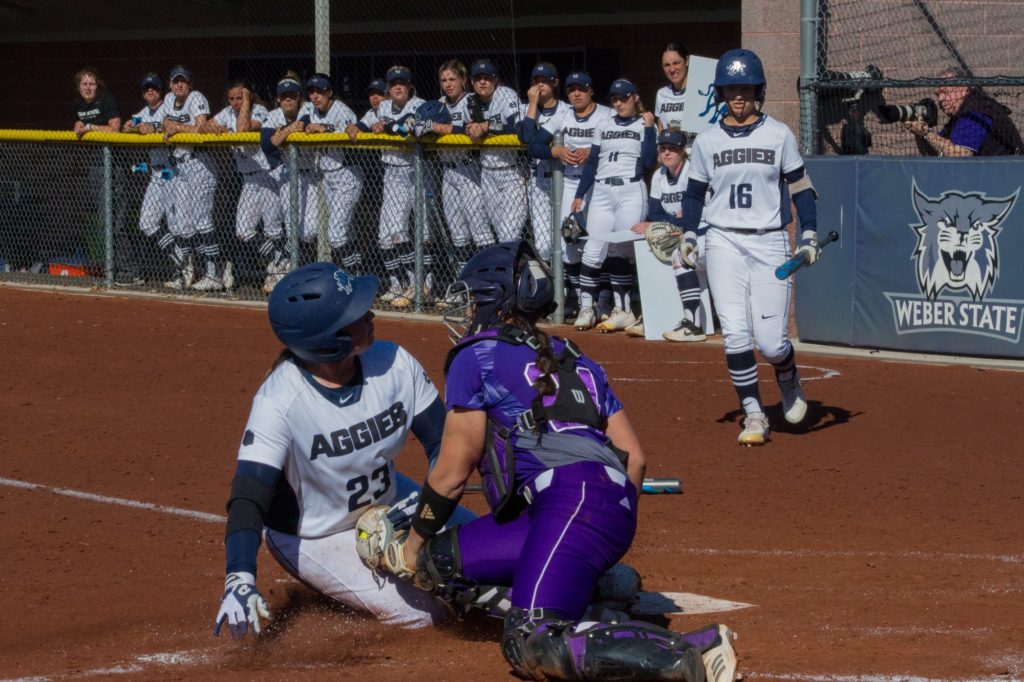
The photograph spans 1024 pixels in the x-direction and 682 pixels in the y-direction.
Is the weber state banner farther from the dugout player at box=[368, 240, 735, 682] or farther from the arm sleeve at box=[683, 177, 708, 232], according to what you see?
the dugout player at box=[368, 240, 735, 682]

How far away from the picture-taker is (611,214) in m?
12.7

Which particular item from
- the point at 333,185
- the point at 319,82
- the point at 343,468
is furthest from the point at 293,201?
the point at 343,468

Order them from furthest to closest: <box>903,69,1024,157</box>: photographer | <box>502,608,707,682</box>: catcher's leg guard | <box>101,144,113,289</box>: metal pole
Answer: <box>101,144,113,289</box>: metal pole, <box>903,69,1024,157</box>: photographer, <box>502,608,707,682</box>: catcher's leg guard

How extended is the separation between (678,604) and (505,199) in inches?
334

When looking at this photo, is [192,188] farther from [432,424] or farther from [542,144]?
[432,424]

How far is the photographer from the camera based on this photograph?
458 inches

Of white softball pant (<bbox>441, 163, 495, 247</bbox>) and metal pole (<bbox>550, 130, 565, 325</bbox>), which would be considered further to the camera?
white softball pant (<bbox>441, 163, 495, 247</bbox>)

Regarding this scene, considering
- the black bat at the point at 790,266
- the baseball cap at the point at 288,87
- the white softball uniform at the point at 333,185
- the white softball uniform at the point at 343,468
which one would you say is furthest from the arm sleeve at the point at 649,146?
the white softball uniform at the point at 343,468

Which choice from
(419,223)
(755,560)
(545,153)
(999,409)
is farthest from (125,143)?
(755,560)

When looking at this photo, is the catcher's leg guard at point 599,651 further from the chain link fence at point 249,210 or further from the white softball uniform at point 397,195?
the white softball uniform at point 397,195

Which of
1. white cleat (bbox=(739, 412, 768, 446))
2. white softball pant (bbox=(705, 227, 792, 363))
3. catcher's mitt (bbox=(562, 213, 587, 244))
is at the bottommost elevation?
white cleat (bbox=(739, 412, 768, 446))

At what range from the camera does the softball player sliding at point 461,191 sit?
1331 centimetres

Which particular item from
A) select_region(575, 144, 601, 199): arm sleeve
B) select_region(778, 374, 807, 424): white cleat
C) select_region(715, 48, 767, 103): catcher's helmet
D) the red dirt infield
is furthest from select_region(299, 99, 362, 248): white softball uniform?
select_region(778, 374, 807, 424): white cleat

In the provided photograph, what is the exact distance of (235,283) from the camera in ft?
49.3
